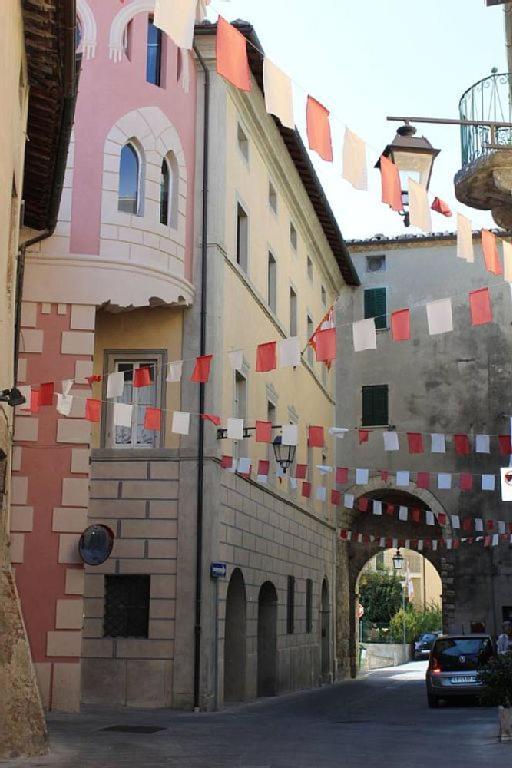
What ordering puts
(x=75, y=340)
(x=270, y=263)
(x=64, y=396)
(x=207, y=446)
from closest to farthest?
(x=64, y=396), (x=75, y=340), (x=207, y=446), (x=270, y=263)

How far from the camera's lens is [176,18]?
974 cm

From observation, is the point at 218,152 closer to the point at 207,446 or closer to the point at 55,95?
the point at 207,446

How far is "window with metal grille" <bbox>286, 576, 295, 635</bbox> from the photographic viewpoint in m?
27.5

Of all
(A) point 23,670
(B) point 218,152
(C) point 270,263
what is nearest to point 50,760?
(A) point 23,670

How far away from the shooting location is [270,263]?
2706cm

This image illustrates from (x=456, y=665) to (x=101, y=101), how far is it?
40.5 ft

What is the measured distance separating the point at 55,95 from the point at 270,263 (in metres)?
13.1

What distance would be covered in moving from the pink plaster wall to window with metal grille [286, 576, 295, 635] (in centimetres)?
988

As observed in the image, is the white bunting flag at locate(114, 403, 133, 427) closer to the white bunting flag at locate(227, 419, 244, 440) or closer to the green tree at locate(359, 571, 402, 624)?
the white bunting flag at locate(227, 419, 244, 440)

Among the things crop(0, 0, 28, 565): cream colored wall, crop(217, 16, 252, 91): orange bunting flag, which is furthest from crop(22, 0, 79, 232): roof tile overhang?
crop(217, 16, 252, 91): orange bunting flag

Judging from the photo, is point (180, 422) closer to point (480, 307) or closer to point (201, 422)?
point (201, 422)

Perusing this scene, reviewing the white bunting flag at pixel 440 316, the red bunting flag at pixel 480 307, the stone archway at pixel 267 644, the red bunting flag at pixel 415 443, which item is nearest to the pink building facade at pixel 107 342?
the white bunting flag at pixel 440 316

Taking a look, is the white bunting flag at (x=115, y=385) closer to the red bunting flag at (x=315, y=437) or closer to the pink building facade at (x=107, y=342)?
the pink building facade at (x=107, y=342)

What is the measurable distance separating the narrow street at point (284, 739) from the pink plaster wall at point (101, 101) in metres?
7.51
